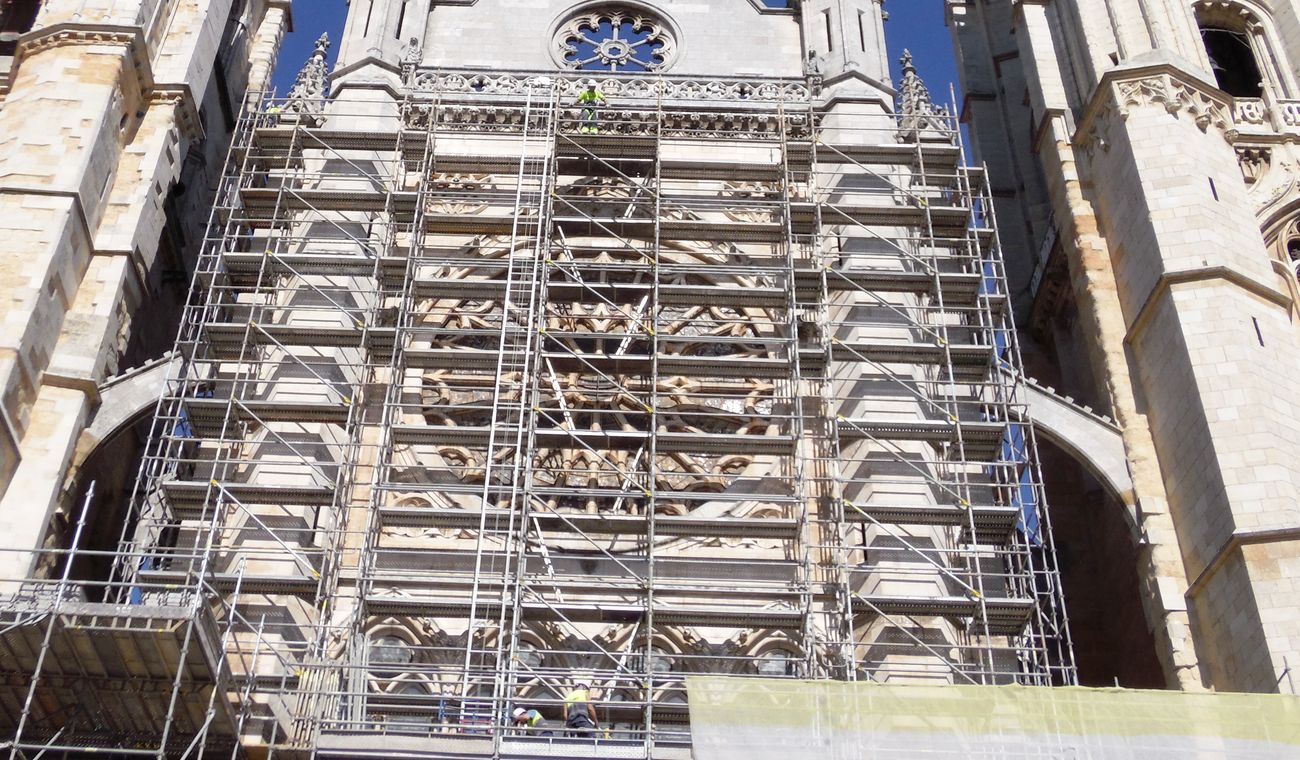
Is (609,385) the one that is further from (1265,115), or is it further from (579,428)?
(1265,115)

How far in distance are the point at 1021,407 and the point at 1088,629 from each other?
12.5ft

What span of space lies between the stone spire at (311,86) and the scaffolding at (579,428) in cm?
18

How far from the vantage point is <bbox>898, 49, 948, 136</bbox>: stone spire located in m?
19.9

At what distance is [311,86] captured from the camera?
67.7 feet

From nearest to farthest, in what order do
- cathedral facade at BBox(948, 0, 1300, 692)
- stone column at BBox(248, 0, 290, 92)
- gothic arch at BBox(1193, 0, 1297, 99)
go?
cathedral facade at BBox(948, 0, 1300, 692) < gothic arch at BBox(1193, 0, 1297, 99) < stone column at BBox(248, 0, 290, 92)

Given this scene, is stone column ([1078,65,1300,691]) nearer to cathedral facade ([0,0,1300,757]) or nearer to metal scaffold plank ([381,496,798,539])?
cathedral facade ([0,0,1300,757])

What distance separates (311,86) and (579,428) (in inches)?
246

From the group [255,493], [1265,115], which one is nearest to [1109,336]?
[1265,115]

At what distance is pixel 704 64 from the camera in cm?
2212

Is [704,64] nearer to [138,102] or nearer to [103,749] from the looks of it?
[138,102]

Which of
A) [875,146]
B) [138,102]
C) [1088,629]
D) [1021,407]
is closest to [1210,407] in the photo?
[1021,407]

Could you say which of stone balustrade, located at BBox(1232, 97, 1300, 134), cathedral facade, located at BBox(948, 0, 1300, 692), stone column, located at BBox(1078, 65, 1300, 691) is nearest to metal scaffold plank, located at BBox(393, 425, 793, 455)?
cathedral facade, located at BBox(948, 0, 1300, 692)

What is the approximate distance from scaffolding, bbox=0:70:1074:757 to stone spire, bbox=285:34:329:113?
0.18 meters

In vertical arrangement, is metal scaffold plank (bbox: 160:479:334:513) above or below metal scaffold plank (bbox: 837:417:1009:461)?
below
